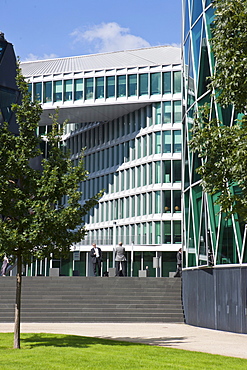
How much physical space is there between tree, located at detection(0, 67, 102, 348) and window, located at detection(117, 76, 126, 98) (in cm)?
4196

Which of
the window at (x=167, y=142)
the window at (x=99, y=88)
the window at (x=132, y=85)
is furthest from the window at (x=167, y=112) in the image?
the window at (x=99, y=88)

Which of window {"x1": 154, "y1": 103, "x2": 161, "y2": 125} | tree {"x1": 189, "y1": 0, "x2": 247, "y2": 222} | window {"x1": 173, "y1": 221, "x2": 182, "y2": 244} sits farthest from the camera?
window {"x1": 154, "y1": 103, "x2": 161, "y2": 125}

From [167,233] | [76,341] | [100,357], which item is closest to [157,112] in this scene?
[167,233]

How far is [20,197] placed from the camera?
14.7 meters

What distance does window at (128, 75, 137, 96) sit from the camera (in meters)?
57.0

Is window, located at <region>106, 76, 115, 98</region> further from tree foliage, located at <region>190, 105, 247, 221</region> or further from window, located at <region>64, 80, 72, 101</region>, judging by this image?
tree foliage, located at <region>190, 105, 247, 221</region>

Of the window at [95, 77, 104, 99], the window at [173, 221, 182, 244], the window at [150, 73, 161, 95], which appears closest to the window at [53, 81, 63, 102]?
the window at [95, 77, 104, 99]

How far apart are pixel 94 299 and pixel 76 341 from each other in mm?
10894

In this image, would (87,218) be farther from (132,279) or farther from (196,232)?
(196,232)

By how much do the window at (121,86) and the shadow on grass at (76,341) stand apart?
4108 centimetres

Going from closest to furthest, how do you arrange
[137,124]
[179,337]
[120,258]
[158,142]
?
[179,337]
[120,258]
[158,142]
[137,124]

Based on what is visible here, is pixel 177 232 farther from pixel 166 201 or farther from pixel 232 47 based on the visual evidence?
pixel 232 47

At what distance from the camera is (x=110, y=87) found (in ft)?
187

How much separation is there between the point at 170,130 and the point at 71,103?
31.5ft
